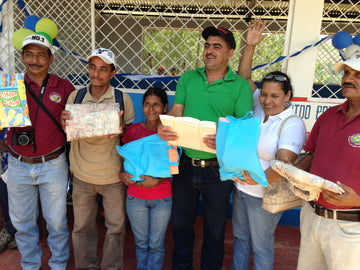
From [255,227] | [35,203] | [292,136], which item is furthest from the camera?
[35,203]

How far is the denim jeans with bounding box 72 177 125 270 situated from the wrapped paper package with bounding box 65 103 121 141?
0.49m

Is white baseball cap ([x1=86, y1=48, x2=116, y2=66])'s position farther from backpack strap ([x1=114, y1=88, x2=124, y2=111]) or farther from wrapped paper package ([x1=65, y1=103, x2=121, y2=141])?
wrapped paper package ([x1=65, y1=103, x2=121, y2=141])

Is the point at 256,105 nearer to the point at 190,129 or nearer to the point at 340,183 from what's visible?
the point at 190,129

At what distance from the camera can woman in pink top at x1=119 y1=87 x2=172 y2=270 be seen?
2082 millimetres

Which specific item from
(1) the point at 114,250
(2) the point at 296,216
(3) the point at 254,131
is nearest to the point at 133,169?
(1) the point at 114,250

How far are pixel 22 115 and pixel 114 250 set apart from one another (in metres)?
1.28

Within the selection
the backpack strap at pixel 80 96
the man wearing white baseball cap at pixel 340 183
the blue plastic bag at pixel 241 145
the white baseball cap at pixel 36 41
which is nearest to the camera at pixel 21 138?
the backpack strap at pixel 80 96

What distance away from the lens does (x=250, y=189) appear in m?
1.87

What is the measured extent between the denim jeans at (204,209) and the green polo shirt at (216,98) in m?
Result: 0.16

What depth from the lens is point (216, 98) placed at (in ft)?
6.22

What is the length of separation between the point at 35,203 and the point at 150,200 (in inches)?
39.3

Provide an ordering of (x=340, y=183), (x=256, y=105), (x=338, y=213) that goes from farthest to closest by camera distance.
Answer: (x=256, y=105) → (x=338, y=213) → (x=340, y=183)

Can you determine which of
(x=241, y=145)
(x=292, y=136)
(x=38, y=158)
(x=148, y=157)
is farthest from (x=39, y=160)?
(x=292, y=136)

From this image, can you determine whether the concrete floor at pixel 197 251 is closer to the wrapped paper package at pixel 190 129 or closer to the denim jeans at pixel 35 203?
the denim jeans at pixel 35 203
